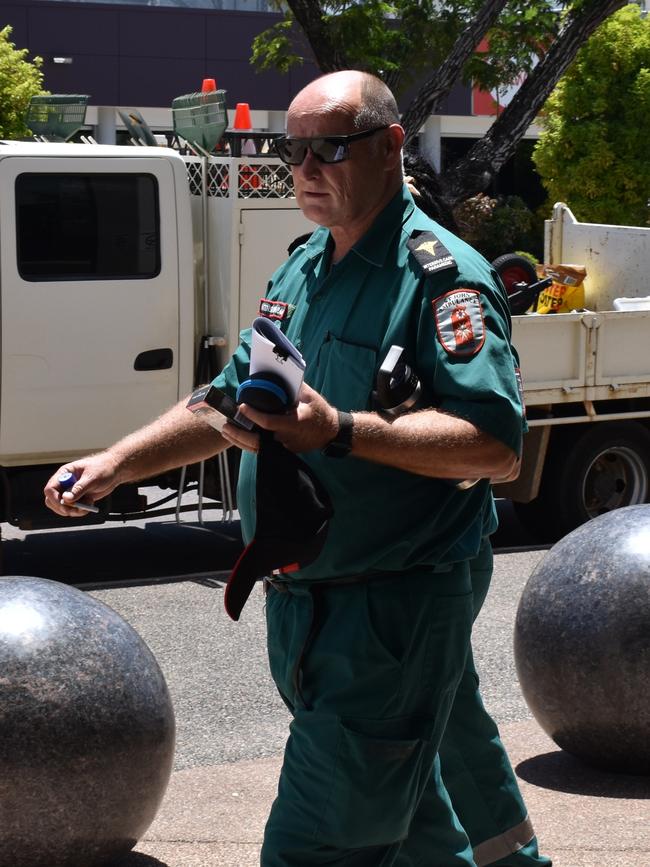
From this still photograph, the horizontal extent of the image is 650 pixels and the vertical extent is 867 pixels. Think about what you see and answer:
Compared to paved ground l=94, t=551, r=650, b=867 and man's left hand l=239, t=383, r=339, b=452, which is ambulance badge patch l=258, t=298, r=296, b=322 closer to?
man's left hand l=239, t=383, r=339, b=452

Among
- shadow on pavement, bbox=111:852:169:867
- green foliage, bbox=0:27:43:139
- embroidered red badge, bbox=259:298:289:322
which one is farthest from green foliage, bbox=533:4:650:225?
embroidered red badge, bbox=259:298:289:322

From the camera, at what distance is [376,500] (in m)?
3.09

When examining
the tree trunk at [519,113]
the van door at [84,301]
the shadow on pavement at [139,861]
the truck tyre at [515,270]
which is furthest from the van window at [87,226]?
the tree trunk at [519,113]

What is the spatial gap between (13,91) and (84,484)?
15364 mm

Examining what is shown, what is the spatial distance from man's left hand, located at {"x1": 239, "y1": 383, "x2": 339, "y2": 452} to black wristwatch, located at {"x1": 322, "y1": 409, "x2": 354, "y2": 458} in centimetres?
1

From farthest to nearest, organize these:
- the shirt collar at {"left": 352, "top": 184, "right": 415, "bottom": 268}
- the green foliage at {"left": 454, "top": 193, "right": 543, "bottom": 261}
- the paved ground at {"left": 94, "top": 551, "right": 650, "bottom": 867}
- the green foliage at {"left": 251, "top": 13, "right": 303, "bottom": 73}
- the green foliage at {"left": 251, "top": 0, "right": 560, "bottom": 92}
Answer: the green foliage at {"left": 454, "top": 193, "right": 543, "bottom": 261}
the green foliage at {"left": 251, "top": 13, "right": 303, "bottom": 73}
the green foliage at {"left": 251, "top": 0, "right": 560, "bottom": 92}
the paved ground at {"left": 94, "top": 551, "right": 650, "bottom": 867}
the shirt collar at {"left": 352, "top": 184, "right": 415, "bottom": 268}

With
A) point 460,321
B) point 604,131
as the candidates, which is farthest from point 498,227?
point 460,321

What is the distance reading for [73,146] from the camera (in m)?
8.50

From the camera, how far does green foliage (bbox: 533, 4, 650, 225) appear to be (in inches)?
815

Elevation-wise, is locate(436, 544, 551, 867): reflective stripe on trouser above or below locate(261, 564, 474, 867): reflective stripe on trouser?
below

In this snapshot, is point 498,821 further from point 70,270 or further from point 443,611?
point 70,270

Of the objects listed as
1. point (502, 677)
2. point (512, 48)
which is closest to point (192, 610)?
point (502, 677)

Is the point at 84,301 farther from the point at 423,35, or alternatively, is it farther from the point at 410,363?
the point at 423,35

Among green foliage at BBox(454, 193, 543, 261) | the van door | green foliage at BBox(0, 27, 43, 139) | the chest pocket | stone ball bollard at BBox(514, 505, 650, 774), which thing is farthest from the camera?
green foliage at BBox(454, 193, 543, 261)
